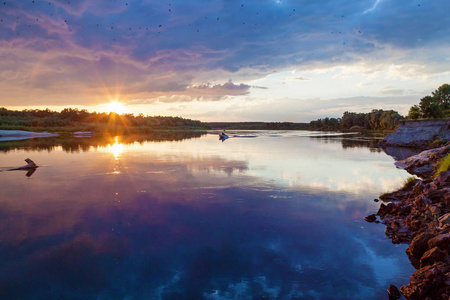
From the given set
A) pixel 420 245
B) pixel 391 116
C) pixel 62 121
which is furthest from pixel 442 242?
pixel 391 116

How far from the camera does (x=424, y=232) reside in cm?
832

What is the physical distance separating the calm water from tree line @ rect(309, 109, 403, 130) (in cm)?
9730

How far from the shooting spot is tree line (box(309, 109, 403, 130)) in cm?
11085

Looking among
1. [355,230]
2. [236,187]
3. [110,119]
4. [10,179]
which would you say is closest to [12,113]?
[110,119]

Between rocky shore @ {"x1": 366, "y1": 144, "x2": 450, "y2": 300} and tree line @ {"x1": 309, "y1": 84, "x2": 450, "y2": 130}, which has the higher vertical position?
tree line @ {"x1": 309, "y1": 84, "x2": 450, "y2": 130}

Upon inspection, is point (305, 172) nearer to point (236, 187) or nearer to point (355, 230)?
point (236, 187)

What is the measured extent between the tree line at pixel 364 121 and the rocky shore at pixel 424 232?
95707 mm

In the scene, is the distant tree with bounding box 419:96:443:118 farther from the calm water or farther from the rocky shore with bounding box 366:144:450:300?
the rocky shore with bounding box 366:144:450:300

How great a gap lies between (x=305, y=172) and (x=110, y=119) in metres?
130

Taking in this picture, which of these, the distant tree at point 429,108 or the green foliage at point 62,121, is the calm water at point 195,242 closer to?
the distant tree at point 429,108

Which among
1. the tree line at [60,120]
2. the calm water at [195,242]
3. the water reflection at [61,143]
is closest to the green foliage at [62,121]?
the tree line at [60,120]

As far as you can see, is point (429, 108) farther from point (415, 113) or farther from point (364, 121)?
point (364, 121)

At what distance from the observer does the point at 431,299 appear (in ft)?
19.6

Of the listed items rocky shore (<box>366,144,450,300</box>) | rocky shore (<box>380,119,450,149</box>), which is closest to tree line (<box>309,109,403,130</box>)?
rocky shore (<box>380,119,450,149</box>)
